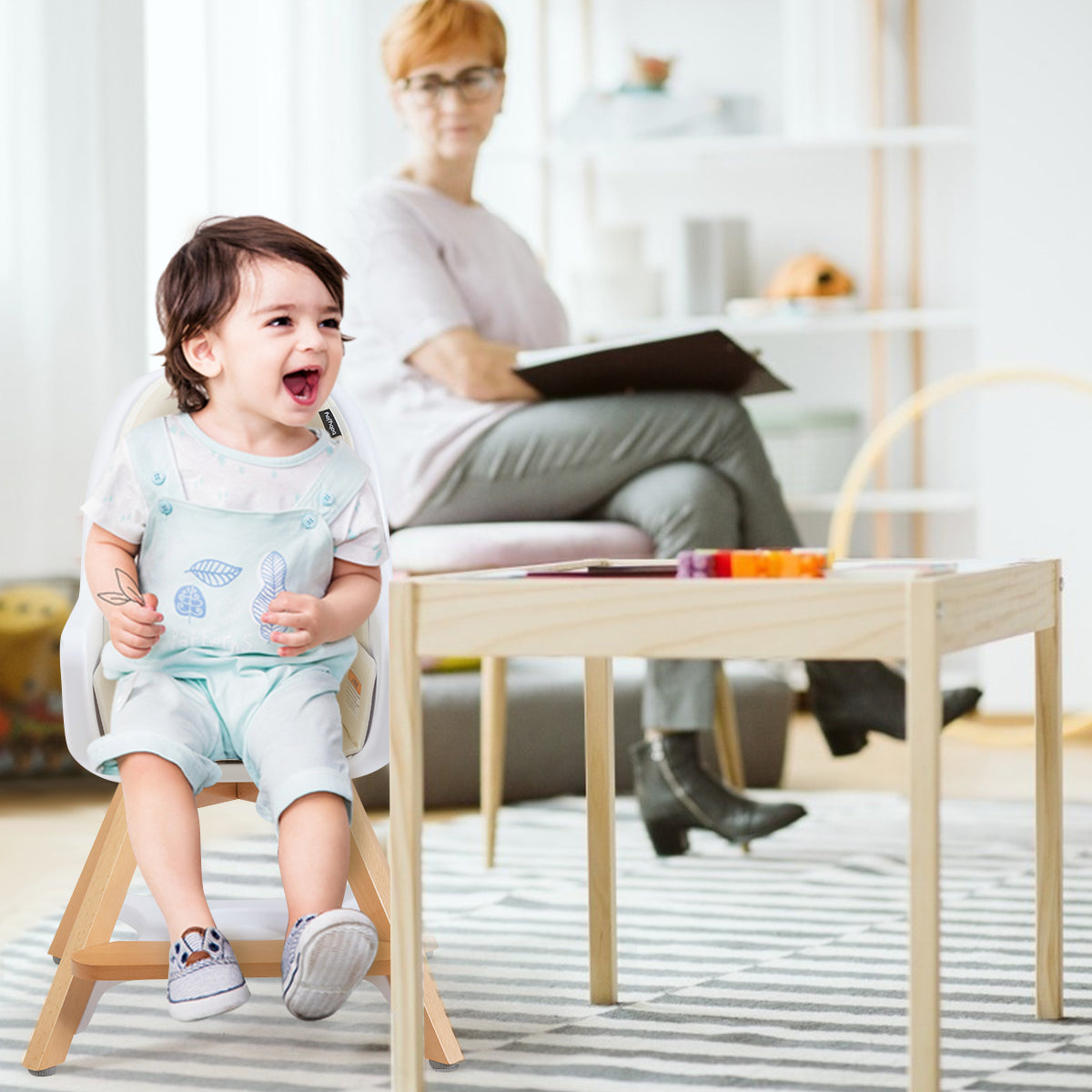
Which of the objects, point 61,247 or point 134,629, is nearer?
point 134,629

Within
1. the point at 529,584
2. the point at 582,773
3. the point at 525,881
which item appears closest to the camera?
the point at 529,584

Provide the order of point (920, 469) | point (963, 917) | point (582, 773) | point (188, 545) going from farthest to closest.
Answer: point (920, 469)
point (582, 773)
point (963, 917)
point (188, 545)

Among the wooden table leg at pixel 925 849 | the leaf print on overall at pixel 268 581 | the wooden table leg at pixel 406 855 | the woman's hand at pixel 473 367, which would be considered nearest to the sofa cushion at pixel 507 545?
the woman's hand at pixel 473 367

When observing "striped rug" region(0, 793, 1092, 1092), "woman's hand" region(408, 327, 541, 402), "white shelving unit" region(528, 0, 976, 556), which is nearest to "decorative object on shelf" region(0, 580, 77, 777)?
"striped rug" region(0, 793, 1092, 1092)

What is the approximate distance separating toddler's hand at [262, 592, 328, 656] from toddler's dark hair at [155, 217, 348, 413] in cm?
22

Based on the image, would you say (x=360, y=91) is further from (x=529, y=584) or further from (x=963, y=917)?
(x=529, y=584)

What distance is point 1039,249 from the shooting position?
9.45 feet

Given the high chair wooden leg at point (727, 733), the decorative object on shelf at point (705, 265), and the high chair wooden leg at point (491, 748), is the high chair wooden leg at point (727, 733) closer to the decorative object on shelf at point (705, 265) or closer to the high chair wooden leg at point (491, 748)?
the high chair wooden leg at point (491, 748)

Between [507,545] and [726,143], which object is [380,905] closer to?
[507,545]

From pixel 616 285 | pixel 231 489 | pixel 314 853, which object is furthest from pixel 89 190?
pixel 314 853

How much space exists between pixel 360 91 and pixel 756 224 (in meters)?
0.94

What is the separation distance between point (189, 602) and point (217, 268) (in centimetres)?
25

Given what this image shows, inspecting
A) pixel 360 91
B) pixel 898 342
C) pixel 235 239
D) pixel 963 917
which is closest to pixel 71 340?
pixel 360 91

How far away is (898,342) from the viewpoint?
339 centimetres
